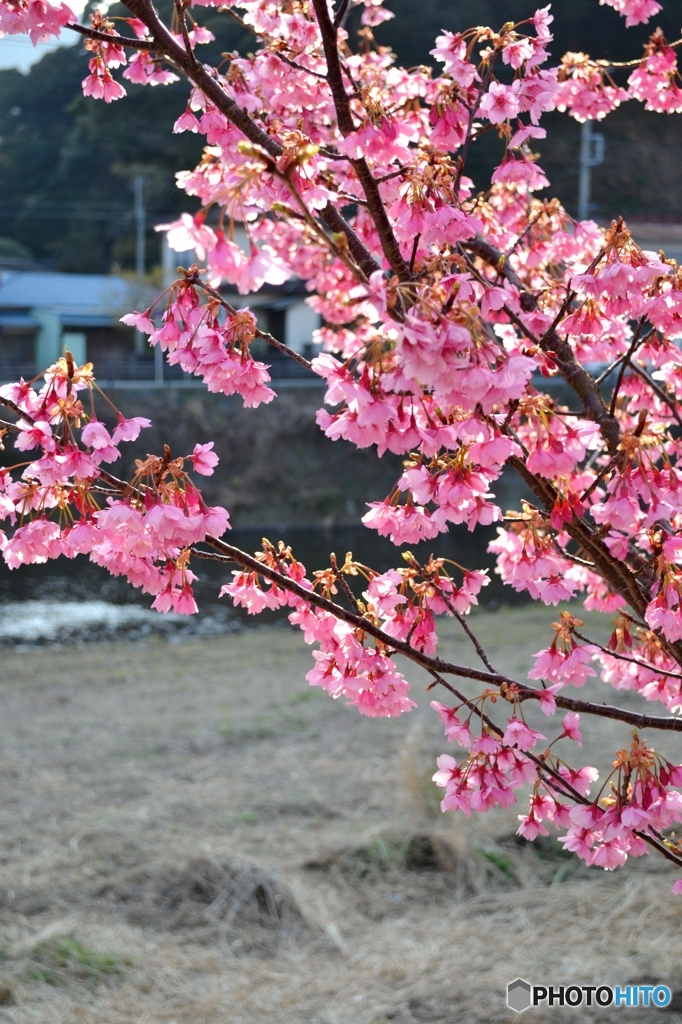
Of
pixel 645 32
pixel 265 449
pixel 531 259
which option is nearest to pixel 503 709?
pixel 531 259

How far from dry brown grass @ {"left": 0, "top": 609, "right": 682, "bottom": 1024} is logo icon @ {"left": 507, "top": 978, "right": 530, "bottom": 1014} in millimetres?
32

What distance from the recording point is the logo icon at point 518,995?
223 centimetres

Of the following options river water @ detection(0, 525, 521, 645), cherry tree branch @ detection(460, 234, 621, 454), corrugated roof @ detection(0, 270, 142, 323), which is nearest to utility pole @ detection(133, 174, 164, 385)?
corrugated roof @ detection(0, 270, 142, 323)

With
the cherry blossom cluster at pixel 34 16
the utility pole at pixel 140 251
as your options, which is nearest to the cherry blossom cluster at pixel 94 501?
the cherry blossom cluster at pixel 34 16

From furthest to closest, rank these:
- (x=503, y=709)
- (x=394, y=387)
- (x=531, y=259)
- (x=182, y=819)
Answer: (x=503, y=709), (x=182, y=819), (x=531, y=259), (x=394, y=387)

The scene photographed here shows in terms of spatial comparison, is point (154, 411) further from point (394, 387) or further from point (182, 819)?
point (394, 387)

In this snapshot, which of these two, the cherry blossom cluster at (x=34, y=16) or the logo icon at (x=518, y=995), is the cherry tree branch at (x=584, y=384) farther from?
the logo icon at (x=518, y=995)

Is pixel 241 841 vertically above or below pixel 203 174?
below

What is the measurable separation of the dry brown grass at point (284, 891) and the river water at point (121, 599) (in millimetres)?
4151

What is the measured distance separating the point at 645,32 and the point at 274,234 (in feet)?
62.8

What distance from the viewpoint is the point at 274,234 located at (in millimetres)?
2637

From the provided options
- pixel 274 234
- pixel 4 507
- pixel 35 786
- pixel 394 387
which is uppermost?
pixel 274 234

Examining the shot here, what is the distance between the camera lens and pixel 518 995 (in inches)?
89.1

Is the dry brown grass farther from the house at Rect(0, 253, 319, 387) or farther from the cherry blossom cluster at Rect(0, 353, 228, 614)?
the house at Rect(0, 253, 319, 387)
